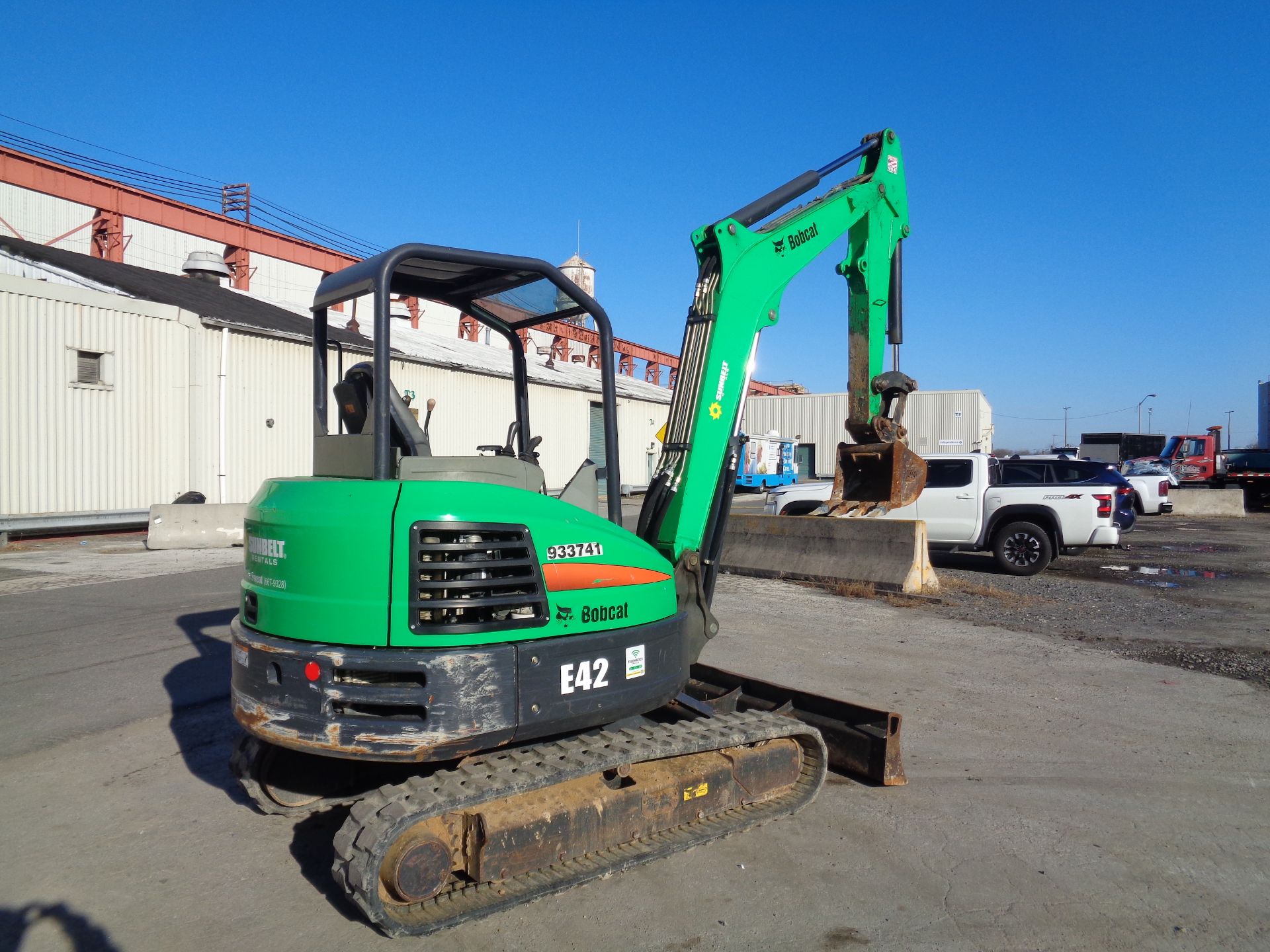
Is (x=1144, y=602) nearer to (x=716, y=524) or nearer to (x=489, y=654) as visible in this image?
(x=716, y=524)

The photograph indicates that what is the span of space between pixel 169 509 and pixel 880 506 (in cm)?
1387

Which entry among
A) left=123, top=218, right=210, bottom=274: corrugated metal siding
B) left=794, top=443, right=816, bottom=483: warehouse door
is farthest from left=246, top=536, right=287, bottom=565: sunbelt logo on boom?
left=794, top=443, right=816, bottom=483: warehouse door

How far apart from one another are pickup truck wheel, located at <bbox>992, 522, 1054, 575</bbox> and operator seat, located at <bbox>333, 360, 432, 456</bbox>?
452 inches

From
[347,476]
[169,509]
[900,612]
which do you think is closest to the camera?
[347,476]

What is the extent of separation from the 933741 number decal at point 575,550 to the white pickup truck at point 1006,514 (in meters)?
10.3

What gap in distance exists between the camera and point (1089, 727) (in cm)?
615

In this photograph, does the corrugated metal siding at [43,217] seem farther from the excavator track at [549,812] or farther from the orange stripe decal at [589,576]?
the excavator track at [549,812]

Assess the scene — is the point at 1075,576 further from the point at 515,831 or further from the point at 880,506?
the point at 515,831

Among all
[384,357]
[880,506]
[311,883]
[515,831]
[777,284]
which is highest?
[777,284]

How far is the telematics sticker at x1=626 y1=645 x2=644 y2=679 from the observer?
412 centimetres

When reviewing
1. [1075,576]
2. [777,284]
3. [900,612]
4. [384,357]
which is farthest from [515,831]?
[1075,576]

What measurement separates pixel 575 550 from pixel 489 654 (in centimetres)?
60

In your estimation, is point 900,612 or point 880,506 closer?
point 880,506

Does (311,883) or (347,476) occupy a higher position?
(347,476)
